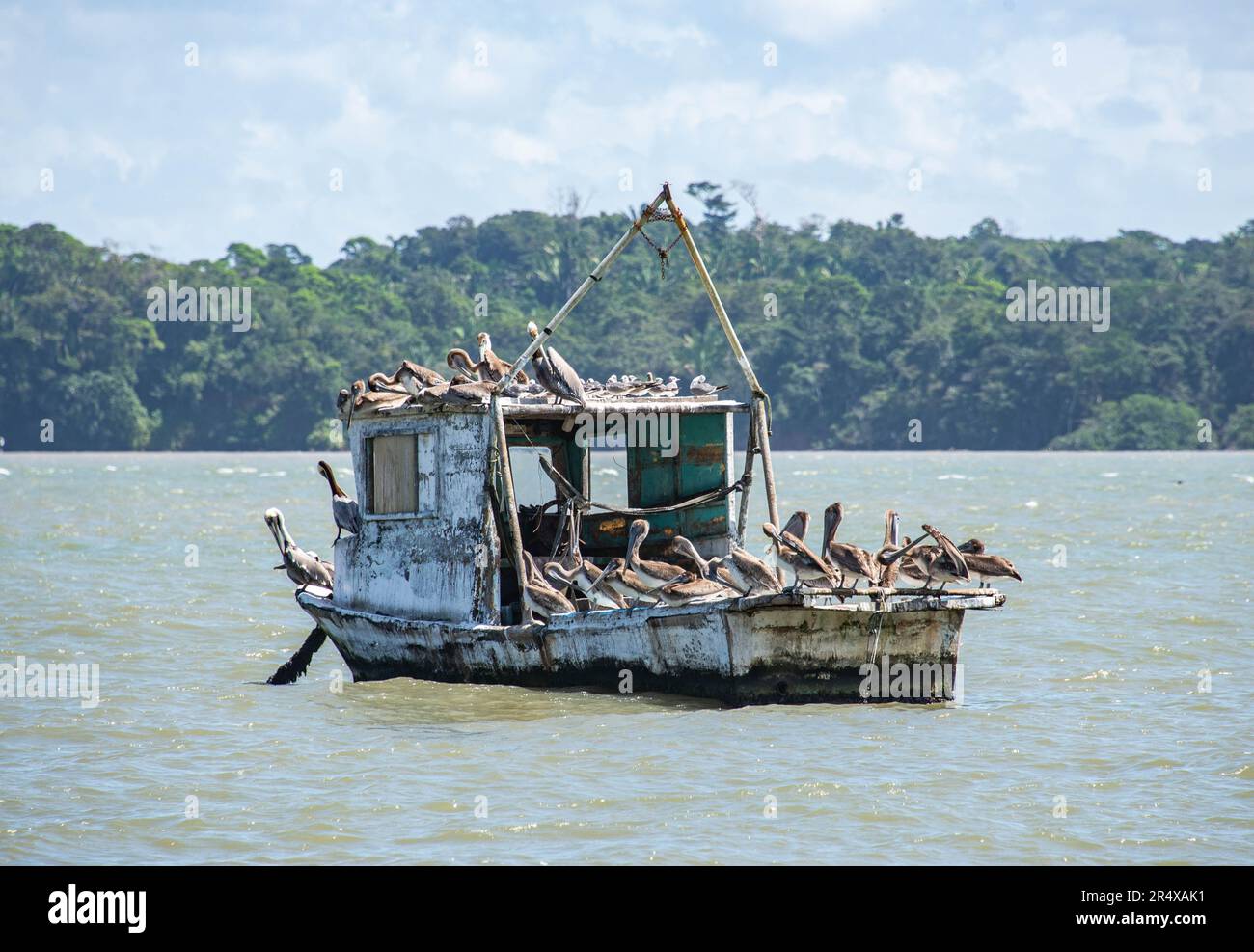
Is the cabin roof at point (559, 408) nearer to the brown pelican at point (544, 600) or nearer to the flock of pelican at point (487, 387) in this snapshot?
the flock of pelican at point (487, 387)

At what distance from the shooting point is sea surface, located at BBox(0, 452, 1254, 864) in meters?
11.0

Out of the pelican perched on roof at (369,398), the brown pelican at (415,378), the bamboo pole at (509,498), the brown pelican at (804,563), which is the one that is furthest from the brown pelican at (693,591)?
the pelican perched on roof at (369,398)

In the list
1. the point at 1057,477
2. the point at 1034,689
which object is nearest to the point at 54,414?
the point at 1057,477

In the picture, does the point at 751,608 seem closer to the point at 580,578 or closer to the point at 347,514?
the point at 580,578

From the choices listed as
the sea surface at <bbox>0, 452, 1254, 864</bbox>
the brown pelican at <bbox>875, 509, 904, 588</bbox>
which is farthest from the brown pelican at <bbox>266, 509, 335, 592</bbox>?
the brown pelican at <bbox>875, 509, 904, 588</bbox>

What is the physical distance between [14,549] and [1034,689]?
2130 cm

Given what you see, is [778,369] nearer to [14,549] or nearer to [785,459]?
[785,459]

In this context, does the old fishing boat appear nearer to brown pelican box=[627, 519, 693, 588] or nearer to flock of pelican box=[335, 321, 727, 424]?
flock of pelican box=[335, 321, 727, 424]

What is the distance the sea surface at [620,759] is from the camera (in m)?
11.0

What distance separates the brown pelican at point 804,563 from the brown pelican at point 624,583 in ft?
3.40

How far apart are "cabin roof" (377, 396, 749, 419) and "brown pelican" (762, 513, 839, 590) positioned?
185cm

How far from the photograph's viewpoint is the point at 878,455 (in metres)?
94.7

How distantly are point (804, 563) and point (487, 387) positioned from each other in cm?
296

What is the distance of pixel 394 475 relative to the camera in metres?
15.6
